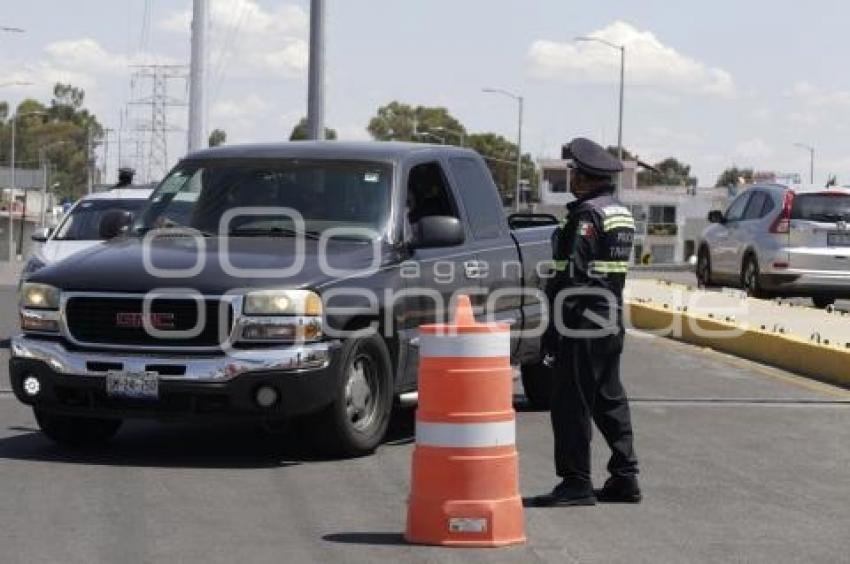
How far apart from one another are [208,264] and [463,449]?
2.73 metres

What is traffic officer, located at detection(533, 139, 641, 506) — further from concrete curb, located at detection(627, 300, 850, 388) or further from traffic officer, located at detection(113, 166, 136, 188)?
traffic officer, located at detection(113, 166, 136, 188)

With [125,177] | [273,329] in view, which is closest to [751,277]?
[125,177]

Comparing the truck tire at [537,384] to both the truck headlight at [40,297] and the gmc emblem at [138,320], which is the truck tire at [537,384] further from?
the truck headlight at [40,297]

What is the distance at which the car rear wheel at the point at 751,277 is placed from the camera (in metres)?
22.7

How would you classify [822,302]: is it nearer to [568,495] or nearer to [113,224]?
[113,224]

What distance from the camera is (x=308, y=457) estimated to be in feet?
30.9

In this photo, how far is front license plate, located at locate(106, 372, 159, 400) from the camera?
8945 mm

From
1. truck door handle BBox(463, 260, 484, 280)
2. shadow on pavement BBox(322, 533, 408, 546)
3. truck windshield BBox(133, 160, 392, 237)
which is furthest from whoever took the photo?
truck door handle BBox(463, 260, 484, 280)

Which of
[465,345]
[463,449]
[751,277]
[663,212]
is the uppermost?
[663,212]

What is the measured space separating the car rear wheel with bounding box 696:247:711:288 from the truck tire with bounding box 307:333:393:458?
1653 centimetres

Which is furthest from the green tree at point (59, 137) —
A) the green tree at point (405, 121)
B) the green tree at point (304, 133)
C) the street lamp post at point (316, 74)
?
the street lamp post at point (316, 74)

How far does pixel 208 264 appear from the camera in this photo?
9203 millimetres

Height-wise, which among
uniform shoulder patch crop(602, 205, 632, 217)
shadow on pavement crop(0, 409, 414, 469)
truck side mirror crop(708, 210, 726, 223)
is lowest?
shadow on pavement crop(0, 409, 414, 469)

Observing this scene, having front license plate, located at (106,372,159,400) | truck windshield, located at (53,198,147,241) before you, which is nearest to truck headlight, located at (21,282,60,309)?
front license plate, located at (106,372,159,400)
